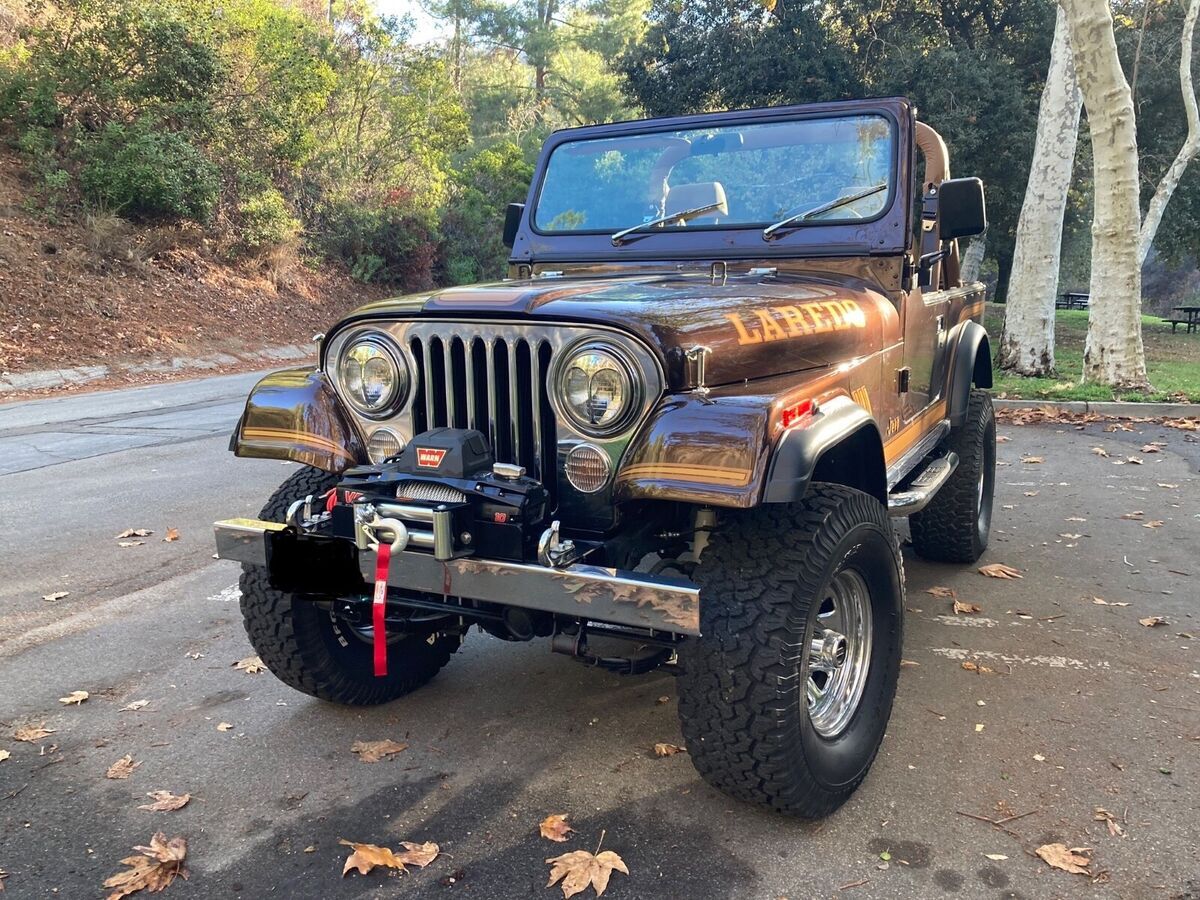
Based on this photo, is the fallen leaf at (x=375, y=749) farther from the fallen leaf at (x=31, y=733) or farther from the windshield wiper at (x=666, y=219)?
the windshield wiper at (x=666, y=219)

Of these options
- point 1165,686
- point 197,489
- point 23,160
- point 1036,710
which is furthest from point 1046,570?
point 23,160

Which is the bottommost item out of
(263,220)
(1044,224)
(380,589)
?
(380,589)

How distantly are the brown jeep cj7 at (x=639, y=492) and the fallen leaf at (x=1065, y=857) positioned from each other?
51 cm

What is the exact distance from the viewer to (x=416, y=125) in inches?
1034

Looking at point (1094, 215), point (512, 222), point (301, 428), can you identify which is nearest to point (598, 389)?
Result: point (301, 428)

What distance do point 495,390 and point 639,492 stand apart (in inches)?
22.0

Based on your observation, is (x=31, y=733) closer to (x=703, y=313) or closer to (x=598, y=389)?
(x=598, y=389)

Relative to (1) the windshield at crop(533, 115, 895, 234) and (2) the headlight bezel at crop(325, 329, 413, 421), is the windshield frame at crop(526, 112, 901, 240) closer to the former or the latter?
(1) the windshield at crop(533, 115, 895, 234)

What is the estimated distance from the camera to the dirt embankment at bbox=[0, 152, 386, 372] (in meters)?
15.4

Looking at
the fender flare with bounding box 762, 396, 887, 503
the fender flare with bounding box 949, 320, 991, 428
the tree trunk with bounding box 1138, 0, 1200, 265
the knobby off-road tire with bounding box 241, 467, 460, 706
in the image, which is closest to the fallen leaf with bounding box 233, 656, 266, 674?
the knobby off-road tire with bounding box 241, 467, 460, 706

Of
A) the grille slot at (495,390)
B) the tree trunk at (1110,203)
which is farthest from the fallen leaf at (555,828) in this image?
the tree trunk at (1110,203)

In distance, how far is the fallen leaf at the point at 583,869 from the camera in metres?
2.35

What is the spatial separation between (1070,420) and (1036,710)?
279 inches

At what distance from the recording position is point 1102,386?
421 inches
